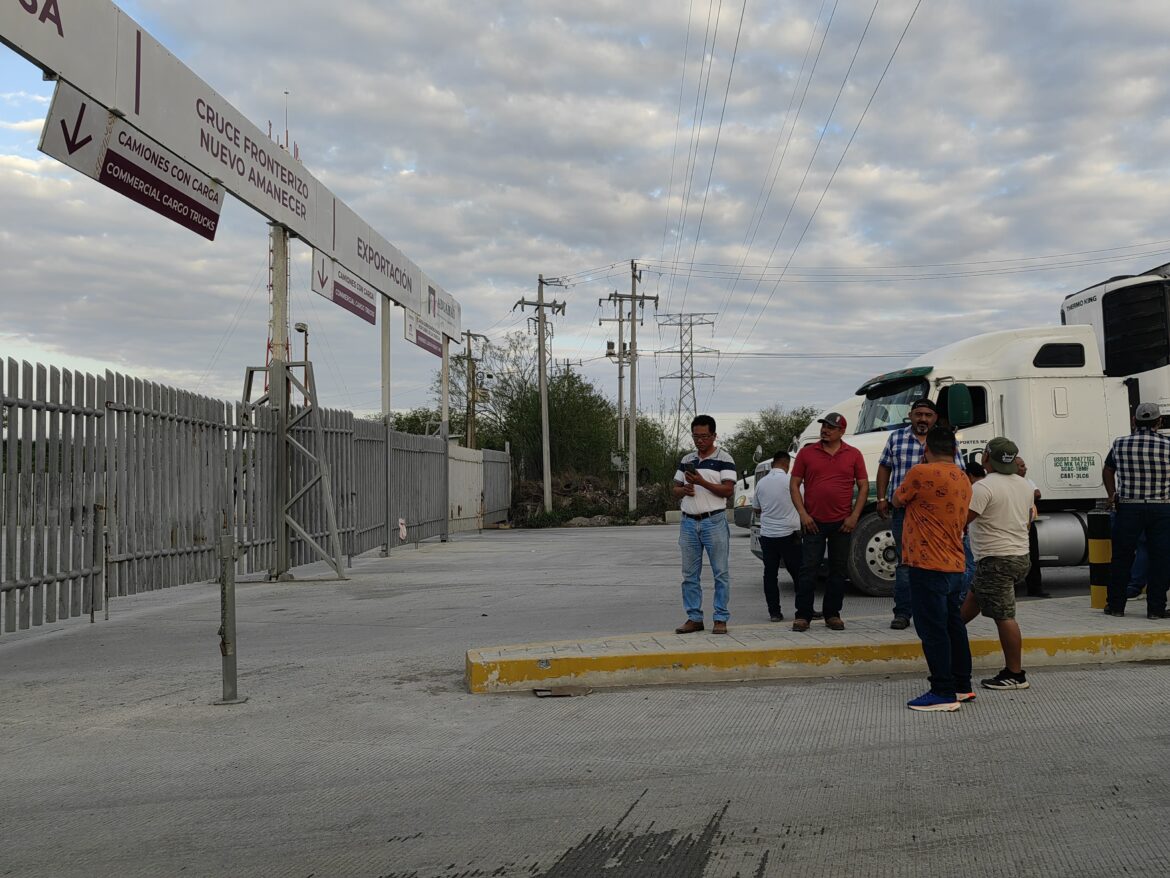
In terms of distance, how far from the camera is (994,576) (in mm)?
6547

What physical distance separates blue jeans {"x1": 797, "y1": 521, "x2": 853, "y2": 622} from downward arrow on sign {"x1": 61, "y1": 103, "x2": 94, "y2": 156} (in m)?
7.86

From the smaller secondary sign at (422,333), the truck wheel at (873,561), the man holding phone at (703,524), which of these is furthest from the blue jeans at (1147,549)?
the smaller secondary sign at (422,333)

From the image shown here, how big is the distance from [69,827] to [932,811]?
370 centimetres

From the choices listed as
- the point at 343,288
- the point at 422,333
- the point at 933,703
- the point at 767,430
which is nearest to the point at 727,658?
the point at 933,703

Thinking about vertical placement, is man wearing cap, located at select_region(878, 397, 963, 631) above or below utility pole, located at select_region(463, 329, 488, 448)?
below

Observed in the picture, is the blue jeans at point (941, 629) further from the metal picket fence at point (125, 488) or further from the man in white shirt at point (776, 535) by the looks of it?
the metal picket fence at point (125, 488)

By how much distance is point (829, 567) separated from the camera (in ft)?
27.5

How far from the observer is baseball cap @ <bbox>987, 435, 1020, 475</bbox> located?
6.70 metres

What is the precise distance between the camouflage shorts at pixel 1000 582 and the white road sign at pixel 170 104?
8.86 m

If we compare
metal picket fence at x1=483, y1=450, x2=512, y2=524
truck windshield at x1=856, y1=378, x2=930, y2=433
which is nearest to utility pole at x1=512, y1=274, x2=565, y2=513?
metal picket fence at x1=483, y1=450, x2=512, y2=524

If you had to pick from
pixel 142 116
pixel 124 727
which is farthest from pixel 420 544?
pixel 124 727

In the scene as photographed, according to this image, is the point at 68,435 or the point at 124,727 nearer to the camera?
the point at 124,727

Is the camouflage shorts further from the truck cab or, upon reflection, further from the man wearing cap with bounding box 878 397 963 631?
the truck cab

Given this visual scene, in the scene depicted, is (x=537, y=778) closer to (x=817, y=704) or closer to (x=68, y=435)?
(x=817, y=704)
